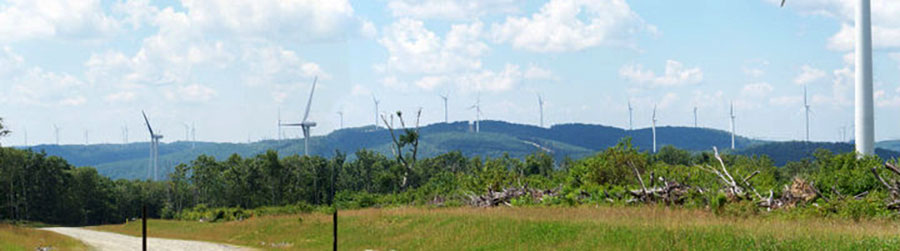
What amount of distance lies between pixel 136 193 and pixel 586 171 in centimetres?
11821

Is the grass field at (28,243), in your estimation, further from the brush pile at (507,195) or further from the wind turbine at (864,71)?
the wind turbine at (864,71)

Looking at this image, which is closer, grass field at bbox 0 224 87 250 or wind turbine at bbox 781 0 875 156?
grass field at bbox 0 224 87 250

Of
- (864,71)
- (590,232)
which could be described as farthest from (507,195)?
(590,232)

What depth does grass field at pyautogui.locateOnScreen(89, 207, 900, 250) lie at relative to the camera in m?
20.1

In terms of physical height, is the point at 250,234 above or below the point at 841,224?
below

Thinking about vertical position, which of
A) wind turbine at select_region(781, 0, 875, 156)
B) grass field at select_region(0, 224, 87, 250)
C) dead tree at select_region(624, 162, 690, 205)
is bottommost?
grass field at select_region(0, 224, 87, 250)

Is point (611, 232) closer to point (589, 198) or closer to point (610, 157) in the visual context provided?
point (589, 198)

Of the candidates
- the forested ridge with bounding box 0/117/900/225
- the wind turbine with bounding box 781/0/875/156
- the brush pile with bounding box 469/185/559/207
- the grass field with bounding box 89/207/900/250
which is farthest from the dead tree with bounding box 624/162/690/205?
the wind turbine with bounding box 781/0/875/156

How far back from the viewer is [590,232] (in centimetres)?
2495

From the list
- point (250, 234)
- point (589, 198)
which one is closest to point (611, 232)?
point (589, 198)

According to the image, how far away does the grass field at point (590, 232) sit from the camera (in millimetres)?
20141

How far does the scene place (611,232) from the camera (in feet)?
79.8

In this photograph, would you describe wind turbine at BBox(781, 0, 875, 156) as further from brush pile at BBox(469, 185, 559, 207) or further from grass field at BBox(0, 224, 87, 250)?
grass field at BBox(0, 224, 87, 250)

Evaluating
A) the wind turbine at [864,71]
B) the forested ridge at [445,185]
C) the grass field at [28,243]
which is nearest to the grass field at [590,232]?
the forested ridge at [445,185]
